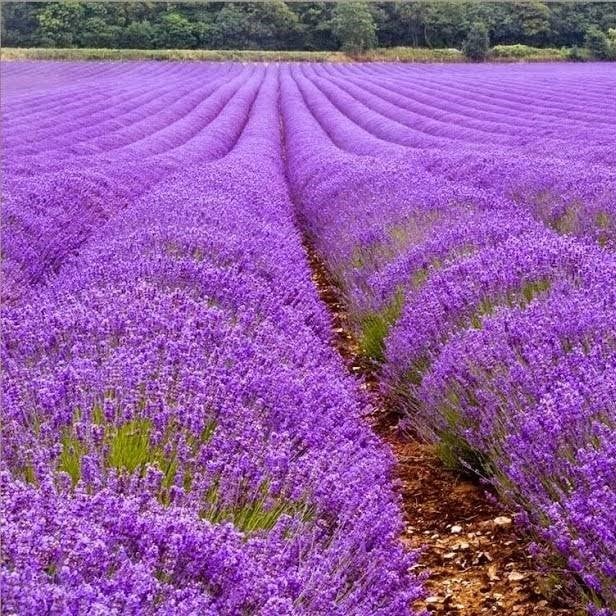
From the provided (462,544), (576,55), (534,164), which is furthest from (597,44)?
(462,544)

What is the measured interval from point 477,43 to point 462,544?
1989 inches

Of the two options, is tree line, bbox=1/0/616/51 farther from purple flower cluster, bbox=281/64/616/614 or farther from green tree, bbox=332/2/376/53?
Answer: purple flower cluster, bbox=281/64/616/614

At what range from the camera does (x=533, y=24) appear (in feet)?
173

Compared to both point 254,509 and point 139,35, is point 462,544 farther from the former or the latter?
point 139,35

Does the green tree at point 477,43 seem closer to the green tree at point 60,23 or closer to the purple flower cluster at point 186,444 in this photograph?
the green tree at point 60,23

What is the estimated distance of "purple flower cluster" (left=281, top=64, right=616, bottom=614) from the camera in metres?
2.22

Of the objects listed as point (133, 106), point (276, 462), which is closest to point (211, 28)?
point (133, 106)

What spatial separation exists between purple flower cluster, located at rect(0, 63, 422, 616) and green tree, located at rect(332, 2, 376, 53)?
5060cm

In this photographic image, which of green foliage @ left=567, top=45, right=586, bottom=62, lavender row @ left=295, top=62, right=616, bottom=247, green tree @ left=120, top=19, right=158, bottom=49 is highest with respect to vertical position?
green tree @ left=120, top=19, right=158, bottom=49

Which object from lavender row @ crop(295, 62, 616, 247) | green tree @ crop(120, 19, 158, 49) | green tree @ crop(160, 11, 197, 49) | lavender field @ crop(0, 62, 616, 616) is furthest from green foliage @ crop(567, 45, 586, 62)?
lavender field @ crop(0, 62, 616, 616)

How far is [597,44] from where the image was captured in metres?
48.2

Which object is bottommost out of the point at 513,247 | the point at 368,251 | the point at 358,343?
the point at 358,343

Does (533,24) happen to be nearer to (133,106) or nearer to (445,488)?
(133,106)

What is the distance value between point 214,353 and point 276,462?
66 cm
